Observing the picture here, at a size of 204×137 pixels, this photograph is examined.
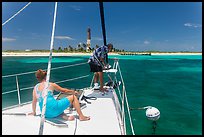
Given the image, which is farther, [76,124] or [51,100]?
[76,124]

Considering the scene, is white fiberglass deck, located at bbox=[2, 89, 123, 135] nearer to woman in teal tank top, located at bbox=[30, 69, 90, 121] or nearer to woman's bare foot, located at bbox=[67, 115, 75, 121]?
woman's bare foot, located at bbox=[67, 115, 75, 121]

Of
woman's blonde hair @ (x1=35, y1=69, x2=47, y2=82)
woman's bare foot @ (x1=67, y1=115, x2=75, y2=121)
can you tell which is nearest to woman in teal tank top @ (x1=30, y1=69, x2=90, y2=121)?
woman's blonde hair @ (x1=35, y1=69, x2=47, y2=82)

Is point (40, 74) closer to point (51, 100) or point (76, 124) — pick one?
point (51, 100)

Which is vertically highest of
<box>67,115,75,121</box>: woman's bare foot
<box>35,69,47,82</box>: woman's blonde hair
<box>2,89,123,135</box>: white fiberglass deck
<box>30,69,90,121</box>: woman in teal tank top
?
<box>35,69,47,82</box>: woman's blonde hair

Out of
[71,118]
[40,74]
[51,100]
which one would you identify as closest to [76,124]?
[71,118]

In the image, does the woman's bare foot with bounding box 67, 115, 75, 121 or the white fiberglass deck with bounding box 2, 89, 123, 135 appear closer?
the white fiberglass deck with bounding box 2, 89, 123, 135

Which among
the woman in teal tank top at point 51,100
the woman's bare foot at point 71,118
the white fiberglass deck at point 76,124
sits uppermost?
the woman in teal tank top at point 51,100

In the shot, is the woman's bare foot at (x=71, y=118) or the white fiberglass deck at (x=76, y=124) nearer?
the white fiberglass deck at (x=76, y=124)

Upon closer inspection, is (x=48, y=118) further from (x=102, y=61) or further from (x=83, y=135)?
(x=102, y=61)

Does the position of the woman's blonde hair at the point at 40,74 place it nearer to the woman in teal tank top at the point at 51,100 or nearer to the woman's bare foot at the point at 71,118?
the woman in teal tank top at the point at 51,100

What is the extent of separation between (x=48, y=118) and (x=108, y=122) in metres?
1.04

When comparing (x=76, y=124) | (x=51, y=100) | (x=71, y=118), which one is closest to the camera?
(x=51, y=100)

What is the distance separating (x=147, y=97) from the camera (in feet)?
35.3

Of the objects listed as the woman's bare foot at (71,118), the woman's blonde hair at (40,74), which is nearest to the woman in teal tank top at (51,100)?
the woman's blonde hair at (40,74)
